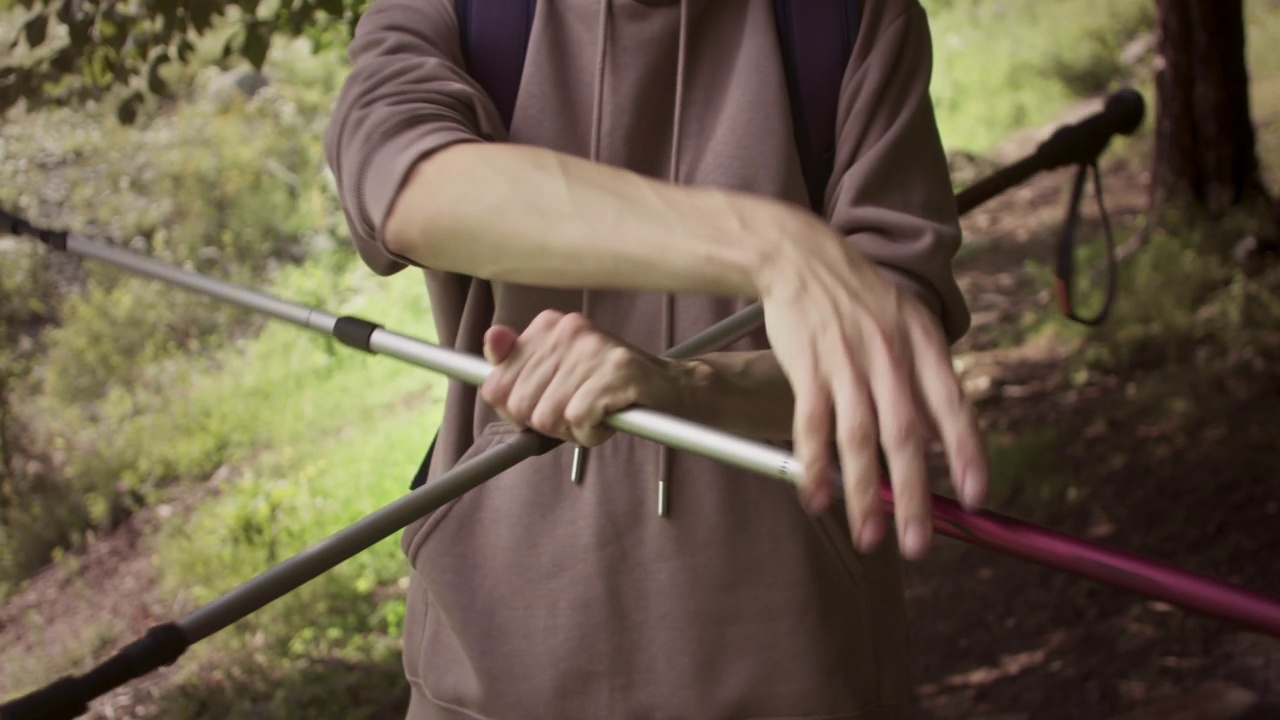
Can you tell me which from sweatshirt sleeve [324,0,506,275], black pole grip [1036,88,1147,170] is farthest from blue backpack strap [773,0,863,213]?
black pole grip [1036,88,1147,170]

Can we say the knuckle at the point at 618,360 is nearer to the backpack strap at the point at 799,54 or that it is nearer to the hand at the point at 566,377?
the hand at the point at 566,377

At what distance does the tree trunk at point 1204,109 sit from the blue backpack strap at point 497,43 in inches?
197

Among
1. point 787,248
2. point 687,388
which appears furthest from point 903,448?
point 687,388

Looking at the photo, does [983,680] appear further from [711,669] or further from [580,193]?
[580,193]

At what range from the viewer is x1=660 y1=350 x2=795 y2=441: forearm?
1280mm

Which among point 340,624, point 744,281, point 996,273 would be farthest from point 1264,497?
point 744,281

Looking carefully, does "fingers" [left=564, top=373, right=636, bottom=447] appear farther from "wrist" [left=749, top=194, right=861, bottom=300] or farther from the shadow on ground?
the shadow on ground

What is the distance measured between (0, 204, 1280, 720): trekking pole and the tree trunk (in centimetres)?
509

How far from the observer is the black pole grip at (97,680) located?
3.49 ft

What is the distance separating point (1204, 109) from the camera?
5.77 m

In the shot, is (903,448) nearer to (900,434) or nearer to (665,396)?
(900,434)

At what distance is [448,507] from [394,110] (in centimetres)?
53

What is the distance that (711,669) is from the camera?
1438 millimetres

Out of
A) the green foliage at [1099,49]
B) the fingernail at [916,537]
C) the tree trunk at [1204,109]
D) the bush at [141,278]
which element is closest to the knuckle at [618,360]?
the fingernail at [916,537]
